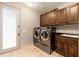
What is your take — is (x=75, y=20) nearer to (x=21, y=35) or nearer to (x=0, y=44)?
(x=21, y=35)

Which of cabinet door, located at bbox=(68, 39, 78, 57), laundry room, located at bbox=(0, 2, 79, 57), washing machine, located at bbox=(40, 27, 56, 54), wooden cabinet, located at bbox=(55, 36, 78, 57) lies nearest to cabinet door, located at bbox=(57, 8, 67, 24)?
laundry room, located at bbox=(0, 2, 79, 57)

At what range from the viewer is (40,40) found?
281 cm

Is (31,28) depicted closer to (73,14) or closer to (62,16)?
(62,16)

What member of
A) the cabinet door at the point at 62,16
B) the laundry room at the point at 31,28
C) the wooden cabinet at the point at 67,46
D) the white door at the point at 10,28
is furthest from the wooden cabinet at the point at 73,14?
the white door at the point at 10,28

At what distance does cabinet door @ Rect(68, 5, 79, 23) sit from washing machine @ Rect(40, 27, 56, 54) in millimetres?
637

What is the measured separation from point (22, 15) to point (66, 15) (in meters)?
1.34

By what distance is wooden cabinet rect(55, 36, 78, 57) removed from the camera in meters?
1.93

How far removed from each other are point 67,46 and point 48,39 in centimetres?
63

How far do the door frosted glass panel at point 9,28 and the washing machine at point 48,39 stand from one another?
1.03m

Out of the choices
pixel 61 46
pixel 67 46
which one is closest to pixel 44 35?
pixel 61 46

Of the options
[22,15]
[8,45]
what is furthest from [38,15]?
[8,45]

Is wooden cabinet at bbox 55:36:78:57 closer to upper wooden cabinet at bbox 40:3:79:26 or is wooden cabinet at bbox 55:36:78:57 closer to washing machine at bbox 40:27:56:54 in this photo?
washing machine at bbox 40:27:56:54

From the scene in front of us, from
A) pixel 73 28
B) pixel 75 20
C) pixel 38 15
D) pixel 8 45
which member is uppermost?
pixel 38 15

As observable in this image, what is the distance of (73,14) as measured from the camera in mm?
2201
